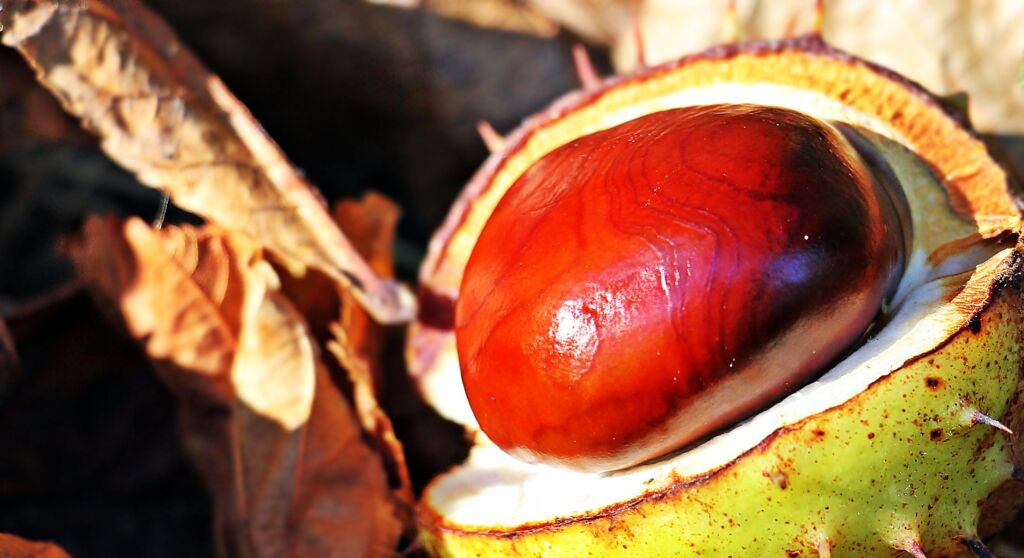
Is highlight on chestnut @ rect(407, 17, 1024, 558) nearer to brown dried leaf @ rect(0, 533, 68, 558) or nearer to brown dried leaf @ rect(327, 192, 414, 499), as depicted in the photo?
brown dried leaf @ rect(327, 192, 414, 499)

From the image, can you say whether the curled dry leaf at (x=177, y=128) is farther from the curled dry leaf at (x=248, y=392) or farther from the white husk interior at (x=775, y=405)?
the white husk interior at (x=775, y=405)

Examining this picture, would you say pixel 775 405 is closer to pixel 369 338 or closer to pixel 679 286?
pixel 679 286

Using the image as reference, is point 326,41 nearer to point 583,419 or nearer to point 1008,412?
point 583,419

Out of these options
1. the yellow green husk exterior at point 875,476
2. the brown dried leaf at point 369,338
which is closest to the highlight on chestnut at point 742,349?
the yellow green husk exterior at point 875,476

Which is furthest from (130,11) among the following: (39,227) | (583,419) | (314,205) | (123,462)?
(583,419)

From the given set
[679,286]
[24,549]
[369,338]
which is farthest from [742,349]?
[24,549]

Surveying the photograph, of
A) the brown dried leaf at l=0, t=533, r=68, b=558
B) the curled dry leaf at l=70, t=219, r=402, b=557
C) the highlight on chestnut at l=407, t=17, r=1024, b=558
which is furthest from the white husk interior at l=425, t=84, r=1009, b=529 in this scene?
the brown dried leaf at l=0, t=533, r=68, b=558
